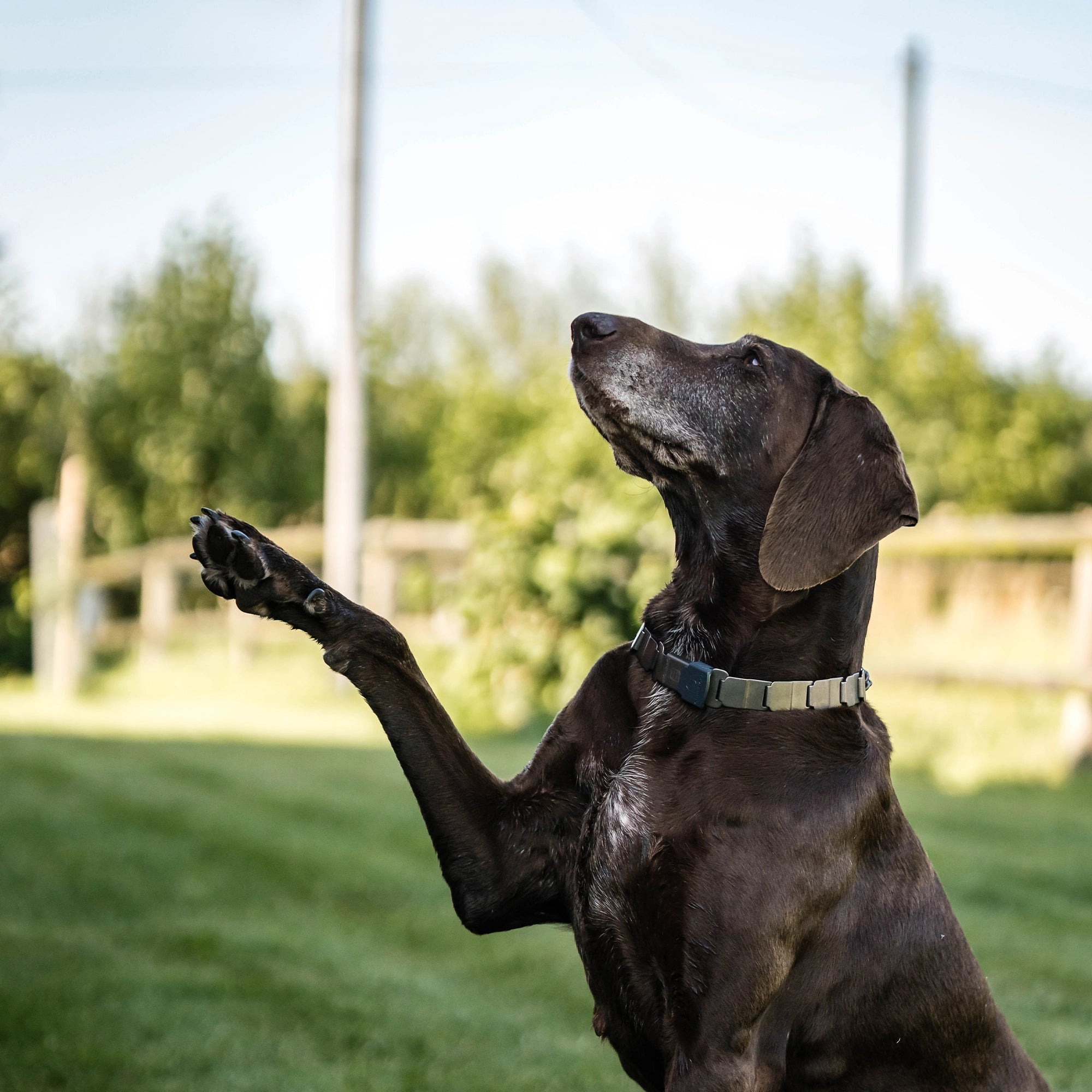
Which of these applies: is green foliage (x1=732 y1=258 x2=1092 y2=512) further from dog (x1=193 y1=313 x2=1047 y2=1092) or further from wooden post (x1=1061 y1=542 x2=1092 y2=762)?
dog (x1=193 y1=313 x2=1047 y2=1092)

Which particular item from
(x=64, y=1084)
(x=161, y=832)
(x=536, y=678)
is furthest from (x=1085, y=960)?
(x=536, y=678)

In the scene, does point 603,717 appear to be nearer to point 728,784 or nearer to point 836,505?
point 728,784

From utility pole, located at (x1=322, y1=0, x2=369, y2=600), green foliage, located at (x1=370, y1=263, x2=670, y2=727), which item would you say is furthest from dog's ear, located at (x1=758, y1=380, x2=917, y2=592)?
utility pole, located at (x1=322, y1=0, x2=369, y2=600)

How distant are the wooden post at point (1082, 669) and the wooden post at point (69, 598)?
8.39 m

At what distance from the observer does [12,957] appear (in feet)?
13.5

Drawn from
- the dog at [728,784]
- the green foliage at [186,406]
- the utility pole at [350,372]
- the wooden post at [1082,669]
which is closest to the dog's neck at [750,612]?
the dog at [728,784]

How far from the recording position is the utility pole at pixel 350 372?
11.7 metres

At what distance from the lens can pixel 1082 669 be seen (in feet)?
26.3

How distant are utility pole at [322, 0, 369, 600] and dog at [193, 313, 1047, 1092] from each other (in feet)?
29.9

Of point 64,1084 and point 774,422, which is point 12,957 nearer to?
point 64,1084

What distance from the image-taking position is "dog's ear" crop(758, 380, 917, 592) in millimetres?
2363

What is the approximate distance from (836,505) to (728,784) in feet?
1.90

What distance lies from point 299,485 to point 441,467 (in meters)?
1.84

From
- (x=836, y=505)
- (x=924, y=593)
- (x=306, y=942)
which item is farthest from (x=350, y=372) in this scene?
(x=836, y=505)
